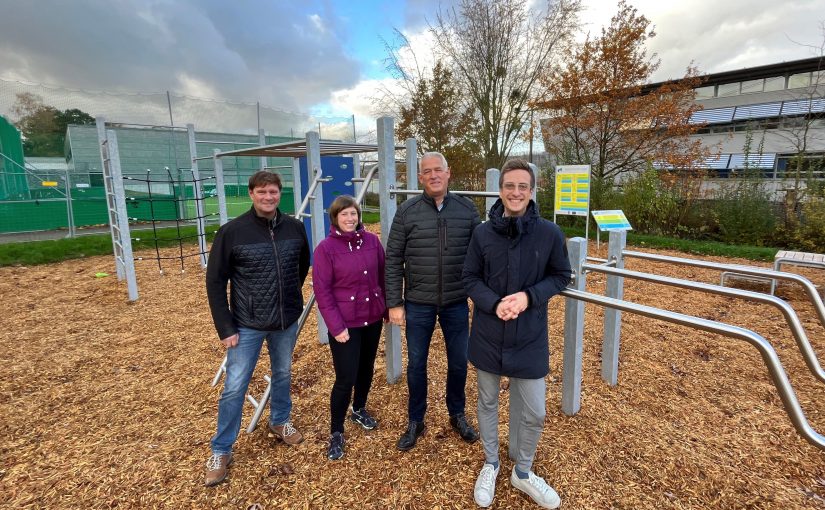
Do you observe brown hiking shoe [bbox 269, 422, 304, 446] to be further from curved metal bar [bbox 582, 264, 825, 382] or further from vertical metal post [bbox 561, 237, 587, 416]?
curved metal bar [bbox 582, 264, 825, 382]

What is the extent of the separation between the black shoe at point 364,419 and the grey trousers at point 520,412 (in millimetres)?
862

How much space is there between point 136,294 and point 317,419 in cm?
450

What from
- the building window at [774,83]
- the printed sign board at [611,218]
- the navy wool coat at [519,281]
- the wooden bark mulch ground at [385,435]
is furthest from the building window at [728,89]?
the navy wool coat at [519,281]

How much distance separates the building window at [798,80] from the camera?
17016mm

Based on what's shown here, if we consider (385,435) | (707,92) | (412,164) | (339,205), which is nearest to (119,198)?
(412,164)

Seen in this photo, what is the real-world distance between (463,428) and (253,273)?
1.58 metres

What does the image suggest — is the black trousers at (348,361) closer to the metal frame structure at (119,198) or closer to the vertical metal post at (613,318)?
the vertical metal post at (613,318)

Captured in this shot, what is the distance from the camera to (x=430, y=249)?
2.26m

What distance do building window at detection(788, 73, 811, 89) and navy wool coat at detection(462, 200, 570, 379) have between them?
2276 centimetres

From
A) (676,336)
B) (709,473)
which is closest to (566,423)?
(709,473)

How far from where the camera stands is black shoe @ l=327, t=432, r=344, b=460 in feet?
7.88

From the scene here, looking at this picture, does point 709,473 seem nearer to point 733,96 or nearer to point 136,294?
point 136,294

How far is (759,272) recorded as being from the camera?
6.73ft

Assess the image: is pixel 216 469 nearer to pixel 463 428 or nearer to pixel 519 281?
pixel 463 428
